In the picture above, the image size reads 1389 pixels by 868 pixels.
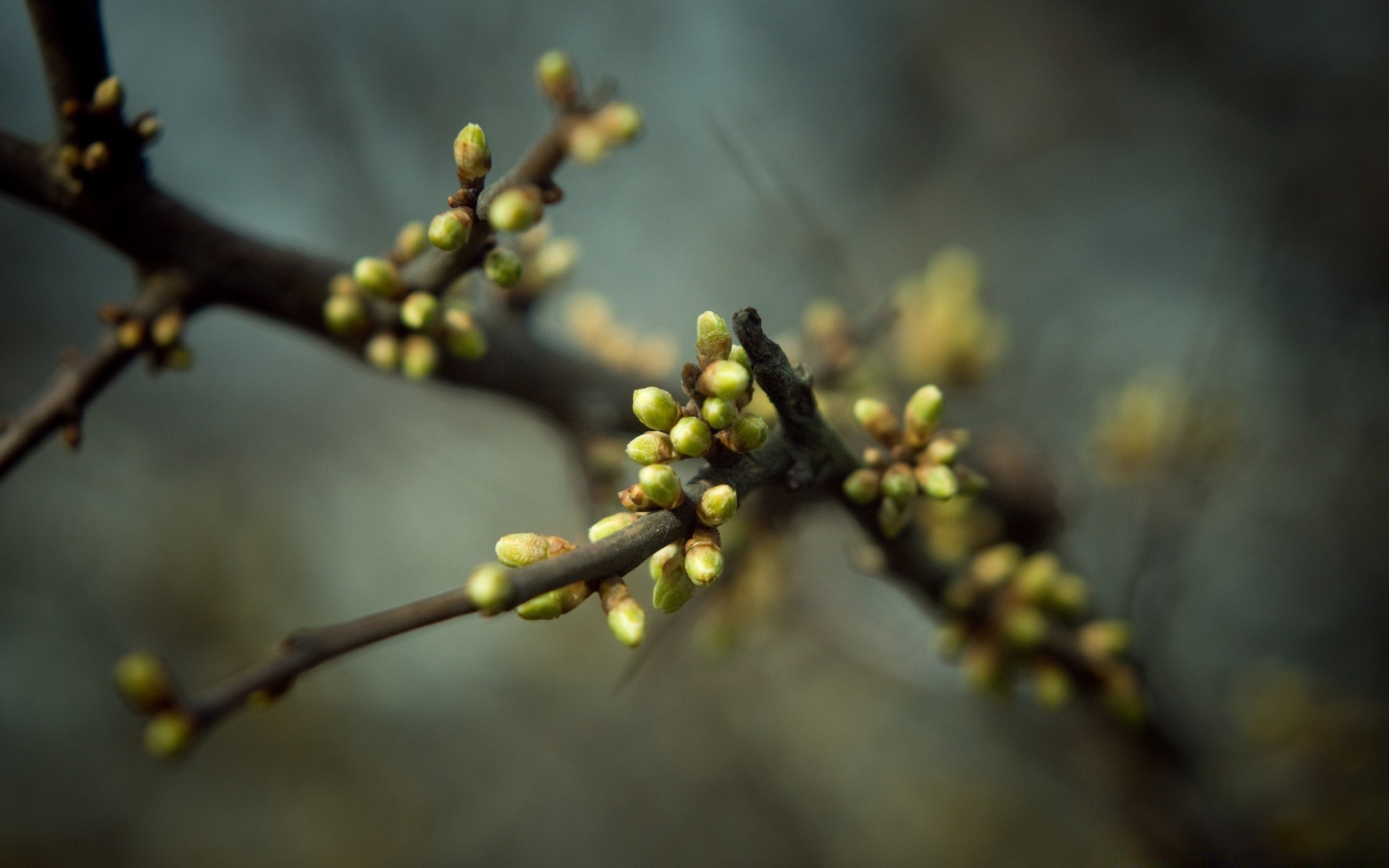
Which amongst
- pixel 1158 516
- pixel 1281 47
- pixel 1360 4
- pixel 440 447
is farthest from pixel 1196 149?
pixel 440 447

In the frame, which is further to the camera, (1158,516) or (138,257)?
(1158,516)

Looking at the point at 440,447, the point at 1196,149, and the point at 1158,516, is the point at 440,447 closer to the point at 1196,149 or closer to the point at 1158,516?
the point at 1158,516

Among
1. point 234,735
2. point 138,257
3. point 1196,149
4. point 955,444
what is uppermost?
point 1196,149

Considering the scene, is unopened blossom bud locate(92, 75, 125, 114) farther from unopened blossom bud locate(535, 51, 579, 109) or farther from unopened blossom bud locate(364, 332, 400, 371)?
unopened blossom bud locate(535, 51, 579, 109)

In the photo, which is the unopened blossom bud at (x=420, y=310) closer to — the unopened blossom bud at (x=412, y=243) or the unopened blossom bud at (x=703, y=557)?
the unopened blossom bud at (x=412, y=243)

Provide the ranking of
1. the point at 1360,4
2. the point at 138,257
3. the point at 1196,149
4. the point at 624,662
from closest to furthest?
the point at 138,257, the point at 1360,4, the point at 1196,149, the point at 624,662

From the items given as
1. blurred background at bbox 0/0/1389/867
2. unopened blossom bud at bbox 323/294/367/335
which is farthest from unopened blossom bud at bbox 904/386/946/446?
blurred background at bbox 0/0/1389/867
